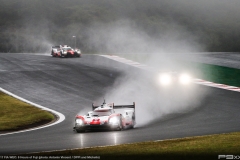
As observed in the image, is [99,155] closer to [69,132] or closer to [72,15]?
[69,132]

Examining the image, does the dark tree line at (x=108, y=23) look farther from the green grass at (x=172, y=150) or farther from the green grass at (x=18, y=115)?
the green grass at (x=172, y=150)

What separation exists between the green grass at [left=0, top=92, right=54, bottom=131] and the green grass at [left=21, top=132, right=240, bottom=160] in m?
9.05

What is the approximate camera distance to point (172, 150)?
15.3 metres

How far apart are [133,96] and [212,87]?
743 centimetres

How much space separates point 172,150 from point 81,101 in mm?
17255

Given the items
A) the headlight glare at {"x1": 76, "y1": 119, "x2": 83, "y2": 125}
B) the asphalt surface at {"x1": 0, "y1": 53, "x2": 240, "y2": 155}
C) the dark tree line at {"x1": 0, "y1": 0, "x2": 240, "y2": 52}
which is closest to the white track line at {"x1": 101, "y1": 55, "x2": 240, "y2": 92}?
the asphalt surface at {"x1": 0, "y1": 53, "x2": 240, "y2": 155}

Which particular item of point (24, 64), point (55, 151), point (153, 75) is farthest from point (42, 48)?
point (55, 151)

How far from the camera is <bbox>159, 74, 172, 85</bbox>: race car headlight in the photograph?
4015cm

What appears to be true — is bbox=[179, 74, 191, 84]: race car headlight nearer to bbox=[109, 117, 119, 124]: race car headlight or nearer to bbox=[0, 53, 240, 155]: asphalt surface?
bbox=[0, 53, 240, 155]: asphalt surface

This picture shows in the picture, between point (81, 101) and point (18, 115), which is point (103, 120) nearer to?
point (18, 115)

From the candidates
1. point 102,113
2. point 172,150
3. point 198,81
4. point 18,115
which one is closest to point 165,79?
point 198,81

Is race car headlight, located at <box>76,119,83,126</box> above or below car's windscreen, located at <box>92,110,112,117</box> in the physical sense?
below

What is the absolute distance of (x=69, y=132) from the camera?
867 inches

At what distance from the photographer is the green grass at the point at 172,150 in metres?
14.2
